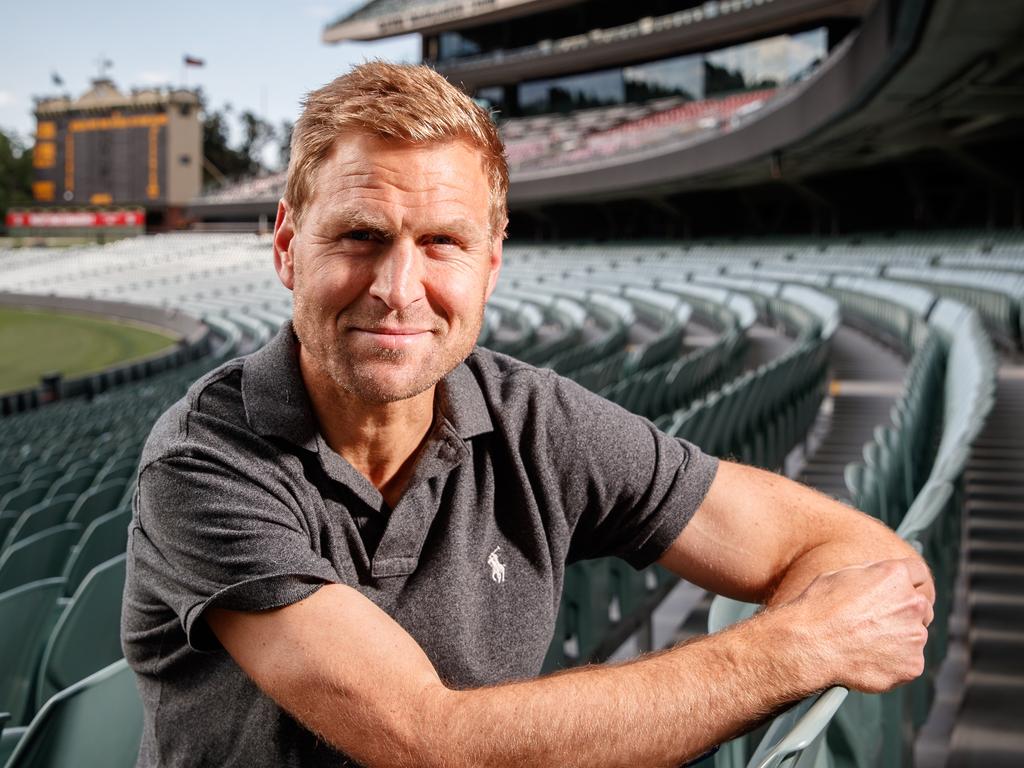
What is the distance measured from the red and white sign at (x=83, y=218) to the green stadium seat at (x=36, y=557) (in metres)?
48.9

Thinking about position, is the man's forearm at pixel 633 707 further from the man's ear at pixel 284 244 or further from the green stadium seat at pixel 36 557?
the green stadium seat at pixel 36 557

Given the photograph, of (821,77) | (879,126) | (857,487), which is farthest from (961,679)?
(879,126)

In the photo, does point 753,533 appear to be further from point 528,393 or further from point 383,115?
point 383,115

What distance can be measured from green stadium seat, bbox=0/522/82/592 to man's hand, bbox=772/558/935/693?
233 cm

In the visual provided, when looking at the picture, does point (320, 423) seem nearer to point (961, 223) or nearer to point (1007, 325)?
point (1007, 325)

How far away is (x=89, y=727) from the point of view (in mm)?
1468

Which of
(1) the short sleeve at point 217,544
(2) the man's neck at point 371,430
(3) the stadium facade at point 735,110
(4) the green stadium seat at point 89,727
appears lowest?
(4) the green stadium seat at point 89,727

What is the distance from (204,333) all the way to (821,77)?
12074 millimetres

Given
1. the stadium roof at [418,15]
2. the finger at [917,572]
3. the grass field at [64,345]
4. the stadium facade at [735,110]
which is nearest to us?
the finger at [917,572]

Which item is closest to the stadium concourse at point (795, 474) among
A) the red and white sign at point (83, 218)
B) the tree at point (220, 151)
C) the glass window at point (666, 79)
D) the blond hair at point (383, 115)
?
the blond hair at point (383, 115)

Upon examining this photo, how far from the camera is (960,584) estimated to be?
3.39 meters

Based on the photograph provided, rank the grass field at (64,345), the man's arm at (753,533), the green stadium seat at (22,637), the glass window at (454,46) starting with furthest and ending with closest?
the glass window at (454,46) < the grass field at (64,345) < the green stadium seat at (22,637) < the man's arm at (753,533)

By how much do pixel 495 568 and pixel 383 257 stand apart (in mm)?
525

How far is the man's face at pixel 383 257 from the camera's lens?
4.81 feet
